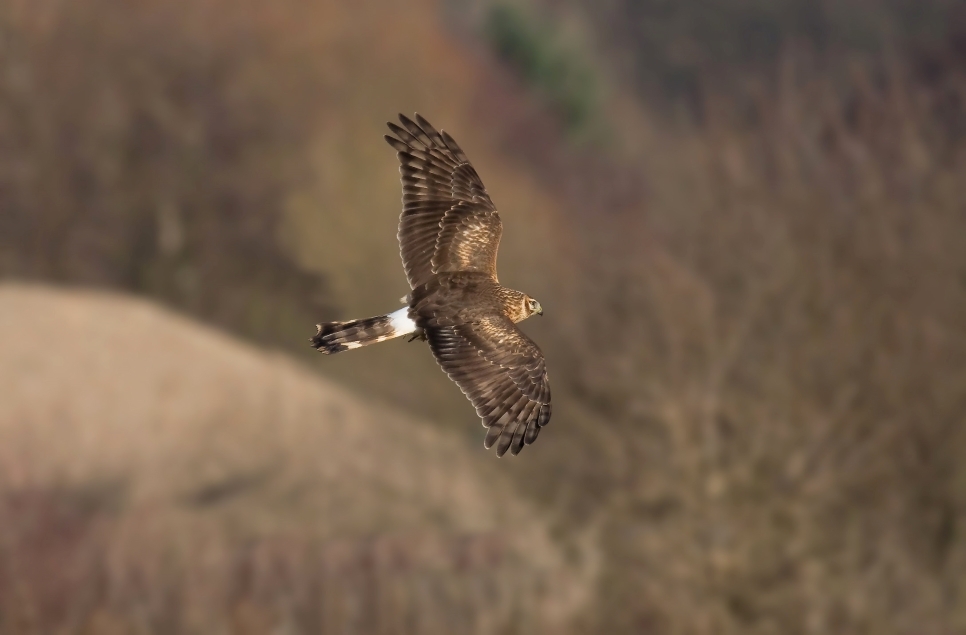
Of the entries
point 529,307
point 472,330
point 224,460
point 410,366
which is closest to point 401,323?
point 472,330

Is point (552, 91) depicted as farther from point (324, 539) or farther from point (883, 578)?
point (883, 578)

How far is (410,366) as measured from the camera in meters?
21.4

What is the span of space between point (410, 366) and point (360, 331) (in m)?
13.9

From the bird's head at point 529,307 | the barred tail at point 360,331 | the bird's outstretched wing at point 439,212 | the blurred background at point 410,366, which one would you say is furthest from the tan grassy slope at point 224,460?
the barred tail at point 360,331

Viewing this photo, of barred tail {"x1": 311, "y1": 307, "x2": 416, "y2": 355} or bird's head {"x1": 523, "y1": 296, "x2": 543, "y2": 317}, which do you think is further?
bird's head {"x1": 523, "y1": 296, "x2": 543, "y2": 317}

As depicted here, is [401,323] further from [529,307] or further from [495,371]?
[529,307]

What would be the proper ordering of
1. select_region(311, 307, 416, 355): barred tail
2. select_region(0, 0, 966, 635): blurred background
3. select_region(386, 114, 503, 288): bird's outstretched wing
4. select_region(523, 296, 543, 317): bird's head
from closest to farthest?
select_region(311, 307, 416, 355): barred tail
select_region(523, 296, 543, 317): bird's head
select_region(386, 114, 503, 288): bird's outstretched wing
select_region(0, 0, 966, 635): blurred background

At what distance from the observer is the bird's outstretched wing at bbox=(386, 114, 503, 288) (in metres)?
8.11

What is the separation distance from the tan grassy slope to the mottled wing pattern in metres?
8.12

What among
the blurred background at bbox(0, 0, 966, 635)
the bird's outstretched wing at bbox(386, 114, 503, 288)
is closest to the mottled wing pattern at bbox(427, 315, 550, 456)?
the bird's outstretched wing at bbox(386, 114, 503, 288)

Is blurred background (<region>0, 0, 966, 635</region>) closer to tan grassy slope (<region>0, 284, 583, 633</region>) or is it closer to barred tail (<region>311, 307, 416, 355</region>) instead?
tan grassy slope (<region>0, 284, 583, 633</region>)

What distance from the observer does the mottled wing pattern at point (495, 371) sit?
7.54 m

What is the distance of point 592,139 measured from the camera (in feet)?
152

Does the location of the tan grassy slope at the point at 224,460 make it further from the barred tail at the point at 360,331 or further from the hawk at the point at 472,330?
the barred tail at the point at 360,331
